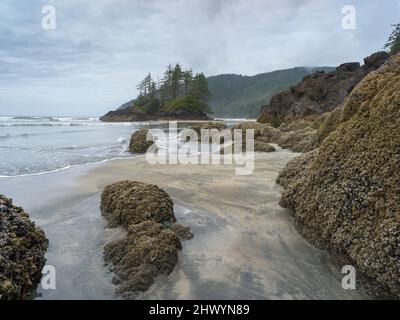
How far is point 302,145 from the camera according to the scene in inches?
511

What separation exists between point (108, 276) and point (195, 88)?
7379 cm

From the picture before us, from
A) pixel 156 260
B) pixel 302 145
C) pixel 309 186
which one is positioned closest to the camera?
pixel 156 260

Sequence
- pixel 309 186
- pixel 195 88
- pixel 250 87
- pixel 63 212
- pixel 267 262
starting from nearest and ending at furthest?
pixel 267 262 → pixel 309 186 → pixel 63 212 → pixel 195 88 → pixel 250 87

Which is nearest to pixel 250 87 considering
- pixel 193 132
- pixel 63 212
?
pixel 193 132

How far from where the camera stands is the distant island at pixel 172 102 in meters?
68.5

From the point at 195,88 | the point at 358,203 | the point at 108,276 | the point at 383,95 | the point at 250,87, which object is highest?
the point at 250,87

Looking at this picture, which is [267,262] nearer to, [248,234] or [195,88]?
[248,234]

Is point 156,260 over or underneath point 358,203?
underneath

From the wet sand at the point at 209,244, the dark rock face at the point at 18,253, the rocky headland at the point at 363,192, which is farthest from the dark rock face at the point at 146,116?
the dark rock face at the point at 18,253

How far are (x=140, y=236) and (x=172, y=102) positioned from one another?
6955 centimetres

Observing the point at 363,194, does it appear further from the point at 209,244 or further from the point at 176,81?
the point at 176,81
